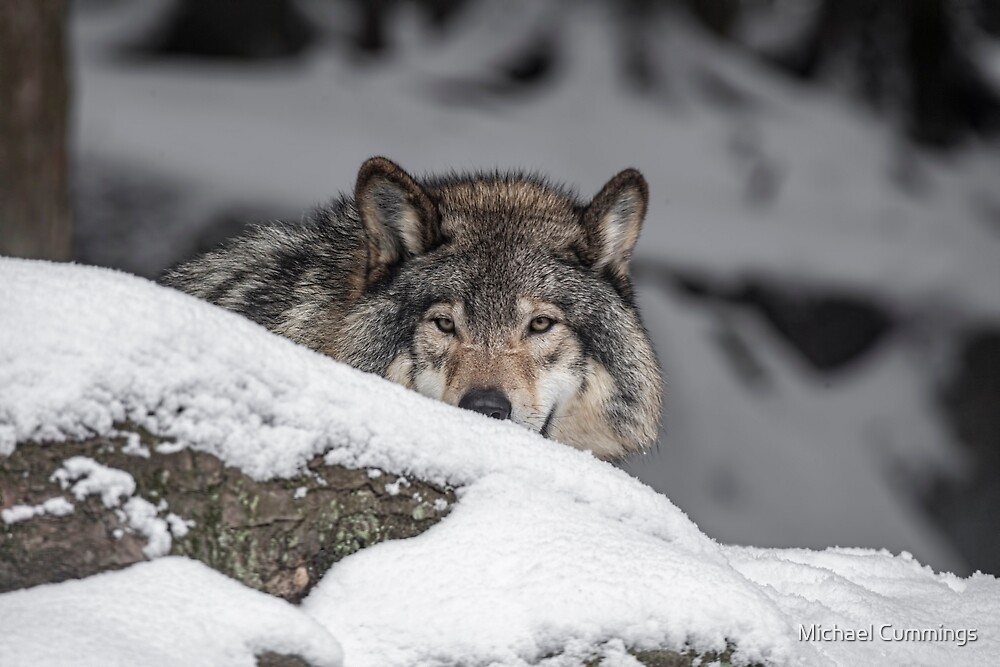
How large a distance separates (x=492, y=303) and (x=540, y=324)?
0.19m

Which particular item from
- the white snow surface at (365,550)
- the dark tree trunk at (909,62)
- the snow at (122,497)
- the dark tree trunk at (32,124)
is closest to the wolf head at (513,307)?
the white snow surface at (365,550)

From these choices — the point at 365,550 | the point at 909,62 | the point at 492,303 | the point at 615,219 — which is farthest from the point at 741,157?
the point at 365,550

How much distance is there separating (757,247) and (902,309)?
1.52m

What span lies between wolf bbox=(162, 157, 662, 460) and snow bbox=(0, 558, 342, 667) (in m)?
1.75

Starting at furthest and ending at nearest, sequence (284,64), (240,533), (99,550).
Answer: (284,64), (240,533), (99,550)

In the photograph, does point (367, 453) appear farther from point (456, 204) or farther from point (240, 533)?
point (456, 204)

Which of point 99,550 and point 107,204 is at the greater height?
point 107,204

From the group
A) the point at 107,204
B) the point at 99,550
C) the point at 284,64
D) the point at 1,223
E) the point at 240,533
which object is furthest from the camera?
the point at 284,64

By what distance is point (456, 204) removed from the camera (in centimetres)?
454

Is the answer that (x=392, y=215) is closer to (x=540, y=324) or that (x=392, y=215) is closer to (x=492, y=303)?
(x=492, y=303)

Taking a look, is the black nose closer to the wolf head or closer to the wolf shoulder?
the wolf head

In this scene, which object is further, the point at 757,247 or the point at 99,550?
the point at 757,247

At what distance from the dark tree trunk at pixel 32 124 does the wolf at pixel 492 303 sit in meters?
1.54

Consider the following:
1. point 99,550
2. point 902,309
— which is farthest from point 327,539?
point 902,309
